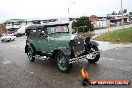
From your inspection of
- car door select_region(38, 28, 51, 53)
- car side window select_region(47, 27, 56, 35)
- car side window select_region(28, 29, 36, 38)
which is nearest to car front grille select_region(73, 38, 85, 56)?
car door select_region(38, 28, 51, 53)

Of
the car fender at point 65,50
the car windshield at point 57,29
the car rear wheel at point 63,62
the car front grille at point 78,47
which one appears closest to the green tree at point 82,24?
the car windshield at point 57,29

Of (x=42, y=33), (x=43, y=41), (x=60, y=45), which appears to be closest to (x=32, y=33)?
(x=42, y=33)

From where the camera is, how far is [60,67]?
9.56 metres

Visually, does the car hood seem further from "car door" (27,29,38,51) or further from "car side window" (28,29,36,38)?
"car side window" (28,29,36,38)

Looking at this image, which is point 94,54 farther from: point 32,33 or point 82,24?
point 82,24

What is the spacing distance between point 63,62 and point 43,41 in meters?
2.02

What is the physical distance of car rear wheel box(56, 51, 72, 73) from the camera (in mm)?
9023

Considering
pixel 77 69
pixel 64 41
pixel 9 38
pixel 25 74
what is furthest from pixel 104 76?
pixel 9 38

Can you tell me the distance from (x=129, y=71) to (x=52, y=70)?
11.1ft

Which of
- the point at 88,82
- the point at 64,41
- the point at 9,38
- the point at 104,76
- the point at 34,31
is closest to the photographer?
the point at 88,82

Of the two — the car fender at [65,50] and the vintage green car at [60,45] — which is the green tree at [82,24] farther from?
the car fender at [65,50]

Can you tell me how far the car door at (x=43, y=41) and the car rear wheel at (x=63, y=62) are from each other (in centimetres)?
103

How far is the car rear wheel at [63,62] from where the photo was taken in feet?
29.6

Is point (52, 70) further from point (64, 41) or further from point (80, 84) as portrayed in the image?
point (80, 84)
